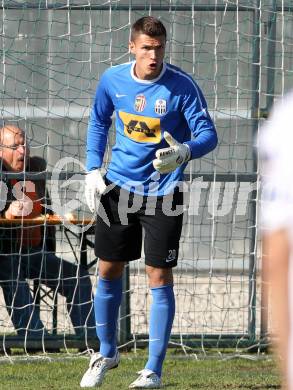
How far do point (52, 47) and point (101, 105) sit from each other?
1403 millimetres

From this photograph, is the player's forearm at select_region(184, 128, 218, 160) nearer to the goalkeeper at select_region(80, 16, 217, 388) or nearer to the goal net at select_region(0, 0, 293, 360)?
the goalkeeper at select_region(80, 16, 217, 388)

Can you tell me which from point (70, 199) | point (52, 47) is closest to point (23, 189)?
point (70, 199)

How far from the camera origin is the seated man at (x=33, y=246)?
7473 mm

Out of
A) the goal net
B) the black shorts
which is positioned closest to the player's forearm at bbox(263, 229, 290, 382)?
the black shorts

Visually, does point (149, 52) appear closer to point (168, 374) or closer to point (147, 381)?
point (147, 381)

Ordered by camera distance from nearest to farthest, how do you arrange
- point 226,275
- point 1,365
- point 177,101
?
point 177,101 < point 1,365 < point 226,275

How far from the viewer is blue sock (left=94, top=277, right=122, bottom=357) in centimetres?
614

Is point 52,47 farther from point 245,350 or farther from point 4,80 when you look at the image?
point 245,350

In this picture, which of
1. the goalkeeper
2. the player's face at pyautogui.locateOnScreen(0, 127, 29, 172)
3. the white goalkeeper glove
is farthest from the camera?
the player's face at pyautogui.locateOnScreen(0, 127, 29, 172)

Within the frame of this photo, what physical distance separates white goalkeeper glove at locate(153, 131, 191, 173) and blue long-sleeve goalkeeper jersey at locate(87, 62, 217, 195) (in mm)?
142

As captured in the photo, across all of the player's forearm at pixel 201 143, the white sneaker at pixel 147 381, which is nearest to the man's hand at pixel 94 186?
the player's forearm at pixel 201 143

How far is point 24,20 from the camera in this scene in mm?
7512

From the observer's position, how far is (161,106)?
19.7ft

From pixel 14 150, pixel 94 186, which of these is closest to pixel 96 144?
pixel 94 186
